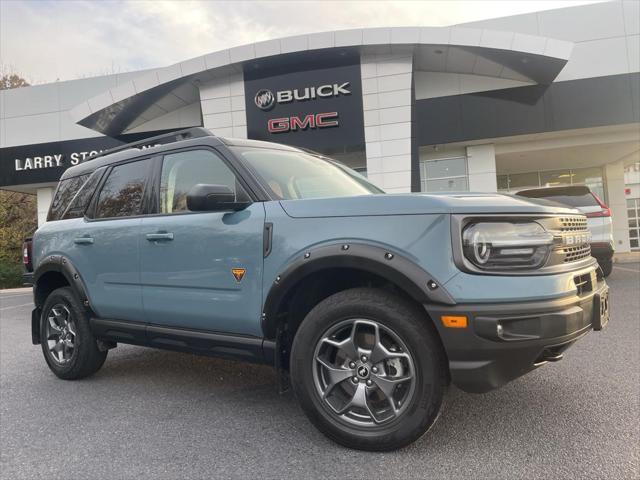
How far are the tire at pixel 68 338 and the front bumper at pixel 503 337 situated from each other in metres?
3.17

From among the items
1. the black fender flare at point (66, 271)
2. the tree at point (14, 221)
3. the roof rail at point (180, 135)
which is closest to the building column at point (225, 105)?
the black fender flare at point (66, 271)

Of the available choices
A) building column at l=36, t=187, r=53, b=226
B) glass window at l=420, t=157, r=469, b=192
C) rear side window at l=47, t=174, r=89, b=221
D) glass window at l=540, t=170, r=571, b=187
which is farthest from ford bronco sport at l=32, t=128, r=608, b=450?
building column at l=36, t=187, r=53, b=226

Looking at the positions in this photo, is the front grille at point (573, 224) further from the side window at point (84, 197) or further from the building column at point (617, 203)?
the building column at point (617, 203)

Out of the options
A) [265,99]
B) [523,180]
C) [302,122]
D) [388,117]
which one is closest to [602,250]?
[388,117]

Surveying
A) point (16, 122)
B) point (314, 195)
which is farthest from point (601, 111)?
point (16, 122)

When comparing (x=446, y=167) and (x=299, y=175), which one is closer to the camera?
(x=299, y=175)

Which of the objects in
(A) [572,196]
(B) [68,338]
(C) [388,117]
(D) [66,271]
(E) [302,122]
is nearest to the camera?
(D) [66,271]

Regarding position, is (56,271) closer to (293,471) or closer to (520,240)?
(293,471)

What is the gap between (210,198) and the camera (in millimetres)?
2861

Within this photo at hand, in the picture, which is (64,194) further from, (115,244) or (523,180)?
(523,180)

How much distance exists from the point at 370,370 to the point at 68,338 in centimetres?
311

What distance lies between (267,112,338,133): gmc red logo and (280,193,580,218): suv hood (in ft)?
43.3

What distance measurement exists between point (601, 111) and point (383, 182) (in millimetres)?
7358

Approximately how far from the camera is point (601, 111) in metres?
15.2
